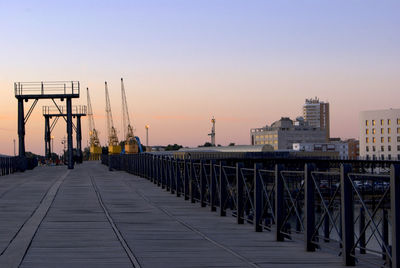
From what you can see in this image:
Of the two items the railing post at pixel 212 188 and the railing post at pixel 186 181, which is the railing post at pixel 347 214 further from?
the railing post at pixel 186 181

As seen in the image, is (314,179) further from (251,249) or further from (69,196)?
(69,196)

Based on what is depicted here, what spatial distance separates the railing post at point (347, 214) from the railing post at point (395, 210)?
151 centimetres

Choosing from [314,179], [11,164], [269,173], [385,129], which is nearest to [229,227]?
[269,173]

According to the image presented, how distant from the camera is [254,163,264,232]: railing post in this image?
49.3ft

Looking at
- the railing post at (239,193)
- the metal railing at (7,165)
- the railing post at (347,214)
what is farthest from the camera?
the metal railing at (7,165)

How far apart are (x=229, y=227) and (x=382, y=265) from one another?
6.56 m

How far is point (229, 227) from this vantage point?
1630cm

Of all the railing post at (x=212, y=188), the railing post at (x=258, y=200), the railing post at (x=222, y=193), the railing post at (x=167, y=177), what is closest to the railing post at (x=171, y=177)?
the railing post at (x=167, y=177)

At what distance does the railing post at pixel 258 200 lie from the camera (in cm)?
1504

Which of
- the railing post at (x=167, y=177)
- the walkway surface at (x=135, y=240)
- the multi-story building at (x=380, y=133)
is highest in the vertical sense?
the multi-story building at (x=380, y=133)

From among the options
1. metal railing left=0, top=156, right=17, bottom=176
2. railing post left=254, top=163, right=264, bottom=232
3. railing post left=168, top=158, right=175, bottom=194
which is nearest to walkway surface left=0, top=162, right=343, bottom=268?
railing post left=254, top=163, right=264, bottom=232

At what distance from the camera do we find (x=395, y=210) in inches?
346

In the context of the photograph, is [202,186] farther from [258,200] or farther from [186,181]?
[258,200]

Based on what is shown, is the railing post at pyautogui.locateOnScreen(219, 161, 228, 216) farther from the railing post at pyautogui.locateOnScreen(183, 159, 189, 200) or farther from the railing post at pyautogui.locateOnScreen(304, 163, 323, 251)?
the railing post at pyautogui.locateOnScreen(304, 163, 323, 251)
